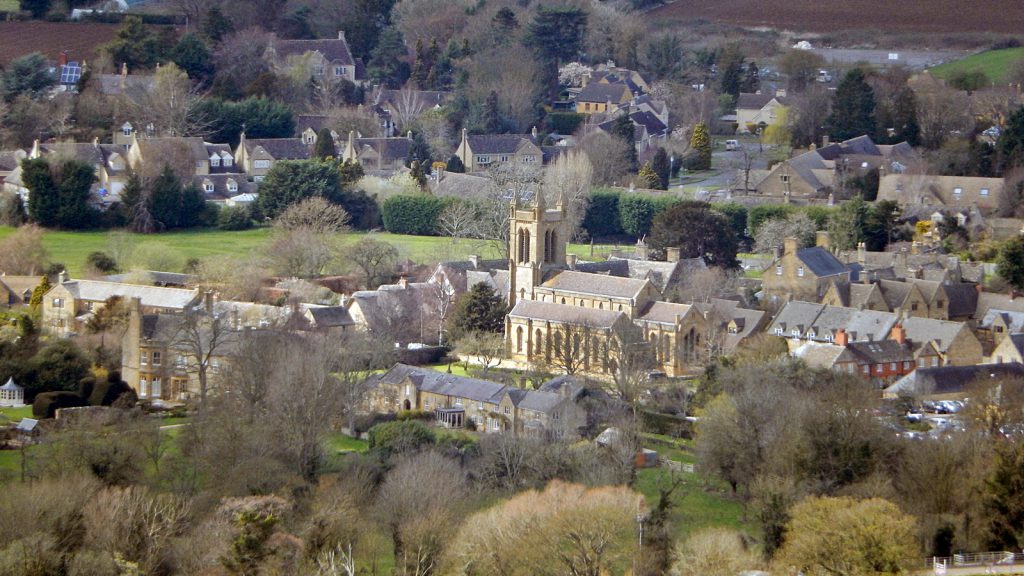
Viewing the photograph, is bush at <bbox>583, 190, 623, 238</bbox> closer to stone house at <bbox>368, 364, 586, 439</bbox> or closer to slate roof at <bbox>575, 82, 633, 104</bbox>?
slate roof at <bbox>575, 82, 633, 104</bbox>

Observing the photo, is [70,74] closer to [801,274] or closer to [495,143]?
[495,143]

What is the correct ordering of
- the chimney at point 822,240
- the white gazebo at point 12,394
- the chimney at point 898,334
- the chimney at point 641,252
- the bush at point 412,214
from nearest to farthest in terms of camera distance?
the white gazebo at point 12,394 < the chimney at point 898,334 < the chimney at point 822,240 < the chimney at point 641,252 < the bush at point 412,214

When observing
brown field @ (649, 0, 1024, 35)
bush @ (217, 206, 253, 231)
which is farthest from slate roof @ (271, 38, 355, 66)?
brown field @ (649, 0, 1024, 35)

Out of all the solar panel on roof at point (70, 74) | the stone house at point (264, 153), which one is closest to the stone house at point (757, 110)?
the stone house at point (264, 153)

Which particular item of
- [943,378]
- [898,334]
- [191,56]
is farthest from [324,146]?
[943,378]

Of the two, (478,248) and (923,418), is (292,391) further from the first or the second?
(478,248)

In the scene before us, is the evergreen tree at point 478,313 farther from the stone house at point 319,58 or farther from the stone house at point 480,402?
the stone house at point 319,58
